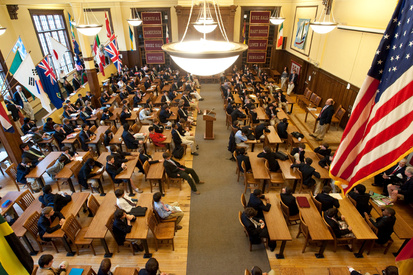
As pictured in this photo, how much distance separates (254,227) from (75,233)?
4.28 meters

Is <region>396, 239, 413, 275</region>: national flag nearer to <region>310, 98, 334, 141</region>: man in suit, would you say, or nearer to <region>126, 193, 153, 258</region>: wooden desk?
<region>126, 193, 153, 258</region>: wooden desk

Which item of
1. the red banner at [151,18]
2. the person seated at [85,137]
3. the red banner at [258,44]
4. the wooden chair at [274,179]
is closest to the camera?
the wooden chair at [274,179]

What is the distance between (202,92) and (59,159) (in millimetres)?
11702

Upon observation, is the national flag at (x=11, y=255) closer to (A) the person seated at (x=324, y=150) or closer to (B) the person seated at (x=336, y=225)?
(B) the person seated at (x=336, y=225)

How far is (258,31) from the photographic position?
62.0 ft

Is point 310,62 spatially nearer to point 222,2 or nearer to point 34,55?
point 222,2

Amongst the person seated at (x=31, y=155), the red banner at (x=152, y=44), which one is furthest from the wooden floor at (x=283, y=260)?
the red banner at (x=152, y=44)

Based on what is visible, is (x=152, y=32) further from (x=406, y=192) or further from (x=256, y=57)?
(x=406, y=192)

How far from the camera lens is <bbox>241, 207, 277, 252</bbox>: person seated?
542 cm

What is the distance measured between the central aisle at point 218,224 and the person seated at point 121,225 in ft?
5.35

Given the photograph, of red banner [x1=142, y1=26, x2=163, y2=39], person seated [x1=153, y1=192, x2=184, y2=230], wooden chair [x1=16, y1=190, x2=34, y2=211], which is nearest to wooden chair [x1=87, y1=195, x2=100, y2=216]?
person seated [x1=153, y1=192, x2=184, y2=230]

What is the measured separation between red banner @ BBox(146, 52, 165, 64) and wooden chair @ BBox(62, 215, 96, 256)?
16982mm

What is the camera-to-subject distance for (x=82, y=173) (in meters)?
7.26

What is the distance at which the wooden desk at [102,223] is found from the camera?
519cm
